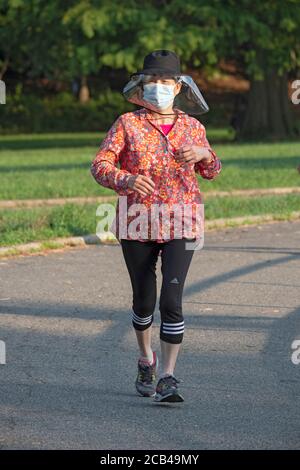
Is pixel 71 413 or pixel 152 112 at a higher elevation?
pixel 152 112

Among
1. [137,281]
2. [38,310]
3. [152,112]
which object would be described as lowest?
[38,310]

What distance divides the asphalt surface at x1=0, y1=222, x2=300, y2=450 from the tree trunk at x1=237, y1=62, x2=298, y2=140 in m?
28.7

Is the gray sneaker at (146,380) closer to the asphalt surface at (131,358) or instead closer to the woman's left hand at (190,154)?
the asphalt surface at (131,358)

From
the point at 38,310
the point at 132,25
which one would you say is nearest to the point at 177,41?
the point at 132,25

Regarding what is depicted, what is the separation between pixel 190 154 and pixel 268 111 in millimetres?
35333

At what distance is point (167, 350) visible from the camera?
6703mm

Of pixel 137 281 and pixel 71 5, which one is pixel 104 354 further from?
pixel 71 5

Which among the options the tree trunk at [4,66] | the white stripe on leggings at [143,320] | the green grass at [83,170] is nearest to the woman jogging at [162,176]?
the white stripe on leggings at [143,320]

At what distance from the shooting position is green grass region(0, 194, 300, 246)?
13.5 m

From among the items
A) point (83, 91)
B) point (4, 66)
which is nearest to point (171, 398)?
point (4, 66)

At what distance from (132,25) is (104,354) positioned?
26.9 meters

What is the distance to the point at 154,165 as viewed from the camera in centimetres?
657

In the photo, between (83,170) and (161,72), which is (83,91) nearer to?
(83,170)

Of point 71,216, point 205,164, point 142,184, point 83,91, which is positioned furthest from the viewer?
point 83,91
